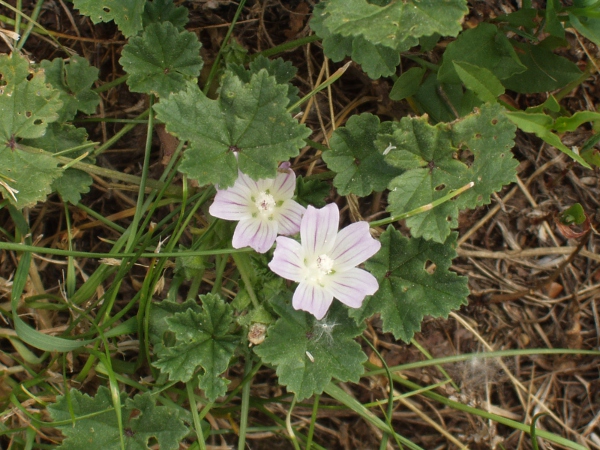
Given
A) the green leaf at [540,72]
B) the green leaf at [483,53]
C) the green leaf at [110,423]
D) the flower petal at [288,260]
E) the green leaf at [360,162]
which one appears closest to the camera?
the flower petal at [288,260]

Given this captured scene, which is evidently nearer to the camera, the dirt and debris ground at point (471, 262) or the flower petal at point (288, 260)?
the flower petal at point (288, 260)

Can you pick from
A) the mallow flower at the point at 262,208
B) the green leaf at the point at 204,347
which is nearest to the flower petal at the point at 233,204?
the mallow flower at the point at 262,208

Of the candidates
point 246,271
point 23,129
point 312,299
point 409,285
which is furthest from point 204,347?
point 23,129

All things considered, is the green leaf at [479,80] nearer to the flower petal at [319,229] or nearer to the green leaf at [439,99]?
the green leaf at [439,99]

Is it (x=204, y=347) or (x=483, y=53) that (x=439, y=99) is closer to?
(x=483, y=53)

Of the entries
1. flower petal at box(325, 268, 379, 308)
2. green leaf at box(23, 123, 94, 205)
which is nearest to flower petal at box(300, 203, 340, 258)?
flower petal at box(325, 268, 379, 308)

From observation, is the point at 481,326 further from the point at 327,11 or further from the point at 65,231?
the point at 65,231
